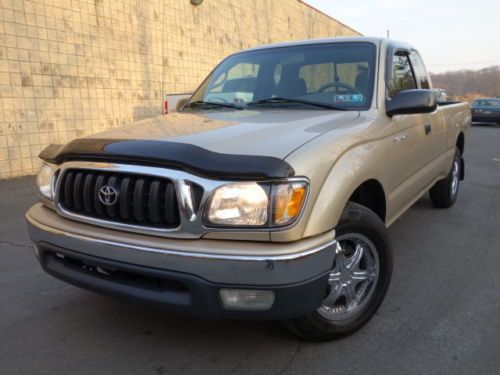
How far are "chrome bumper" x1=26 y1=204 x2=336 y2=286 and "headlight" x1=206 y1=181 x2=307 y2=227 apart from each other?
104mm

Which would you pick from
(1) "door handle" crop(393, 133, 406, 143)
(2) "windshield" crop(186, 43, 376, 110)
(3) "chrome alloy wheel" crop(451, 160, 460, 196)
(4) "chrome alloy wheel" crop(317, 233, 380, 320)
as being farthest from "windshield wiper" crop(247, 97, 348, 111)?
(3) "chrome alloy wheel" crop(451, 160, 460, 196)

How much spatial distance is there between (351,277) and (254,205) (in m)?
0.94

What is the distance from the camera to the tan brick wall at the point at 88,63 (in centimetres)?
769

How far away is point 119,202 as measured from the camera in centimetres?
226

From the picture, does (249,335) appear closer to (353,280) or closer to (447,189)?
(353,280)

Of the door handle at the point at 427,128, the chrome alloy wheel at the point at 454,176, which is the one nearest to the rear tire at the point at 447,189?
the chrome alloy wheel at the point at 454,176

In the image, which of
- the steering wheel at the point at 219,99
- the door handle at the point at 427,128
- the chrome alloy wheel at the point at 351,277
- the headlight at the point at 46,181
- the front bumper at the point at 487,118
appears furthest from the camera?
the front bumper at the point at 487,118

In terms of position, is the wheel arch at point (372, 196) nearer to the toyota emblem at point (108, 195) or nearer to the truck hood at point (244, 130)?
the truck hood at point (244, 130)

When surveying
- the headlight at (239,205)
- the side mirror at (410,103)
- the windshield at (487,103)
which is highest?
the side mirror at (410,103)

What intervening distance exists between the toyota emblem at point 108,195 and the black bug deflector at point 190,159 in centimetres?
15

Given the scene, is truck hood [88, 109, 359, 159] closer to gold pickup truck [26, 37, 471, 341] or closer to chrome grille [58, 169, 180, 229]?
gold pickup truck [26, 37, 471, 341]

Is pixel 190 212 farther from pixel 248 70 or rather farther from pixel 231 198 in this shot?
pixel 248 70

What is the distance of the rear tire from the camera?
543 centimetres

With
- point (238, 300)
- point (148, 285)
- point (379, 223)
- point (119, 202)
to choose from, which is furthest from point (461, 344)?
point (119, 202)
